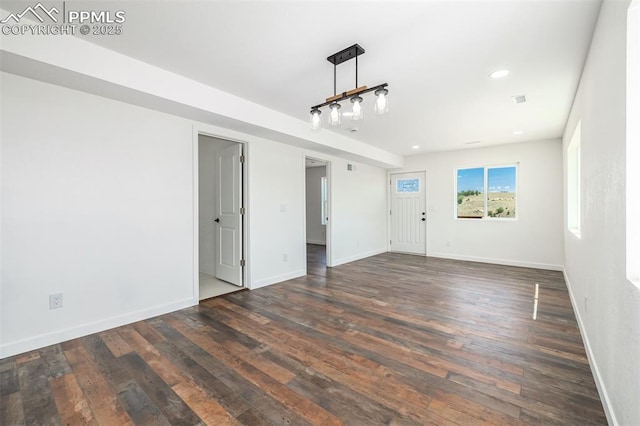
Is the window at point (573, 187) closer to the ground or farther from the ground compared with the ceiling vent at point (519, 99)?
closer to the ground

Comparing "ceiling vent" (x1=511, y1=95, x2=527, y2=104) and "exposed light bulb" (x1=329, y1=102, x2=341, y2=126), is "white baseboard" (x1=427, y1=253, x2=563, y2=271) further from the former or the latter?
"exposed light bulb" (x1=329, y1=102, x2=341, y2=126)

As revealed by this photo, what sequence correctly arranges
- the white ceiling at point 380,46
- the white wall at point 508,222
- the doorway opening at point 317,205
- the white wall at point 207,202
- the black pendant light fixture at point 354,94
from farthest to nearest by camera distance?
the doorway opening at point 317,205
the white wall at point 508,222
the white wall at point 207,202
the black pendant light fixture at point 354,94
the white ceiling at point 380,46

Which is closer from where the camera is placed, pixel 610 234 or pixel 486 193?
pixel 610 234

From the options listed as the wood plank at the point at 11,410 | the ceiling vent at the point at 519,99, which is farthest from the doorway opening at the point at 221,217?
the ceiling vent at the point at 519,99

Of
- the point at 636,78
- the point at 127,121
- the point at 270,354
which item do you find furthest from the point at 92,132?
the point at 636,78

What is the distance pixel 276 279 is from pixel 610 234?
12.7 feet

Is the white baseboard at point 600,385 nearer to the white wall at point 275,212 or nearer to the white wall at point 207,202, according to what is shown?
the white wall at point 275,212

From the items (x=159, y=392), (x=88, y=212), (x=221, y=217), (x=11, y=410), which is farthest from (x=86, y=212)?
(x=221, y=217)

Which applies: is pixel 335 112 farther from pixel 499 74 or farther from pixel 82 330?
pixel 82 330

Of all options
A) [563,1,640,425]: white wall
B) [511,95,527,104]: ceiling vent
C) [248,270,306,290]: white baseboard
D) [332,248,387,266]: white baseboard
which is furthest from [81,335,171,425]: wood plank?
[511,95,527,104]: ceiling vent

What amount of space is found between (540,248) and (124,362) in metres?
6.78

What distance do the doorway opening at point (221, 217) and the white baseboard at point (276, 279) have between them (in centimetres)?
22

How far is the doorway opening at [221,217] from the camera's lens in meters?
4.14

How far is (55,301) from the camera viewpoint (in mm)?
2459
